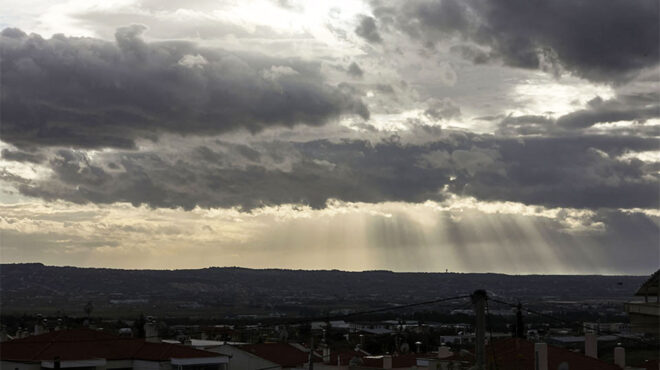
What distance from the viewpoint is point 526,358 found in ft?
157

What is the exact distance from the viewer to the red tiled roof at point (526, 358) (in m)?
46.9

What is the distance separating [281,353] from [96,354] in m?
19.4

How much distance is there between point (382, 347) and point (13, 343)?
6823 cm

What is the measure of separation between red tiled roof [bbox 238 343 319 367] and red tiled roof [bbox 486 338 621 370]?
21.1m

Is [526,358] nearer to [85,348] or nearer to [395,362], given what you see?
[395,362]

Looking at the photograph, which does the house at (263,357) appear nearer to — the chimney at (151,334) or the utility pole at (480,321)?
the chimney at (151,334)

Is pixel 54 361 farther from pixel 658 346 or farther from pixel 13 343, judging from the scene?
pixel 658 346

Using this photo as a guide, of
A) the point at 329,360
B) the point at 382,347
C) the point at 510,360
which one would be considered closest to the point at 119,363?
the point at 329,360

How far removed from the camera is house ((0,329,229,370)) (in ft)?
184

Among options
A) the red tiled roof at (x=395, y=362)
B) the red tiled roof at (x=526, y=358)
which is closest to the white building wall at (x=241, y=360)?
the red tiled roof at (x=395, y=362)

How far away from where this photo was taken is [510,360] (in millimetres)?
47656

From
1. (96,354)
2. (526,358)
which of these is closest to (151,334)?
(96,354)

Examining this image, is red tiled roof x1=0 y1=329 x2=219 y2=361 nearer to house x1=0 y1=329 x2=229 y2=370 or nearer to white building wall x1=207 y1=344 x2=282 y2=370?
house x1=0 y1=329 x2=229 y2=370

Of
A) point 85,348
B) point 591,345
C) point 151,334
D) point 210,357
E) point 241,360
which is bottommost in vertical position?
point 241,360
